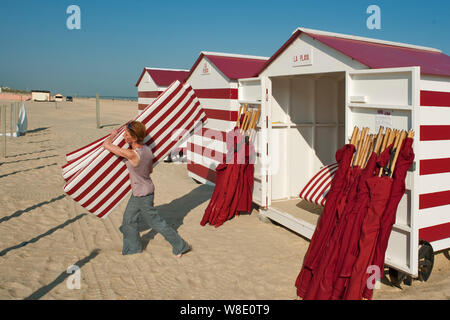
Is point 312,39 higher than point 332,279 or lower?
higher

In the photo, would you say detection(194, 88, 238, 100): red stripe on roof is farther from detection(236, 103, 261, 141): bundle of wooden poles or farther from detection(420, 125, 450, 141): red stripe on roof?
detection(420, 125, 450, 141): red stripe on roof

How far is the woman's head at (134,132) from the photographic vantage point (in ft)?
15.9

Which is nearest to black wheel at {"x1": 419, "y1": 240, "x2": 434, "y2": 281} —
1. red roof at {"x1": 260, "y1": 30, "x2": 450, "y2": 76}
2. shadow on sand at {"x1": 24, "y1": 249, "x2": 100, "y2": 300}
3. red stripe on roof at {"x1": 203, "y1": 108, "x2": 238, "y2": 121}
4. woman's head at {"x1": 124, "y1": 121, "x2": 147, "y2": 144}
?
red roof at {"x1": 260, "y1": 30, "x2": 450, "y2": 76}

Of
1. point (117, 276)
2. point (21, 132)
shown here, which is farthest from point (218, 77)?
point (21, 132)

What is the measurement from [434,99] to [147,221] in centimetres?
343

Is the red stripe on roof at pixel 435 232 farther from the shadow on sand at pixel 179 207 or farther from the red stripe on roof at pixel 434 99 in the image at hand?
the shadow on sand at pixel 179 207

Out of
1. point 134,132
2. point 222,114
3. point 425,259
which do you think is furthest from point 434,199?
point 222,114

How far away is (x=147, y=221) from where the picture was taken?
16.8 ft

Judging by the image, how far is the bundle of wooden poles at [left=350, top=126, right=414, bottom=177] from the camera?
393 centimetres

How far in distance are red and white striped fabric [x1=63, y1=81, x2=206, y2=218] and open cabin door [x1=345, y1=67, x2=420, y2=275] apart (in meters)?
2.26

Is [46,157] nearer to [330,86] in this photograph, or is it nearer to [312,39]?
[330,86]

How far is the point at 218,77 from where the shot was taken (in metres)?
7.77

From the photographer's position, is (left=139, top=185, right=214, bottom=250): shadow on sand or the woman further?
(left=139, top=185, right=214, bottom=250): shadow on sand
